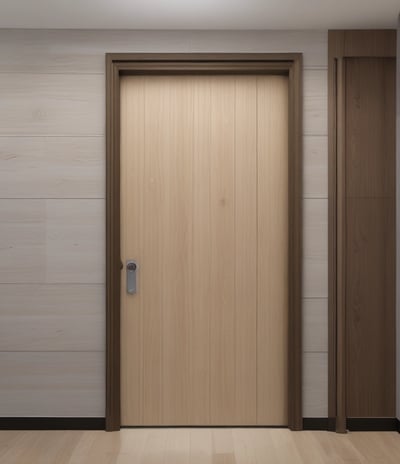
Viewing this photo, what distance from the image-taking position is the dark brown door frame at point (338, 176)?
382cm

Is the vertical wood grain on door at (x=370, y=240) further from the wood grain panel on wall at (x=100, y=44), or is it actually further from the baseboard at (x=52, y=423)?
the baseboard at (x=52, y=423)

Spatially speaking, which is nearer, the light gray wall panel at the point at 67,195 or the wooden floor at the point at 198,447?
the wooden floor at the point at 198,447

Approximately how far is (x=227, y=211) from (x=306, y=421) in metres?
1.32

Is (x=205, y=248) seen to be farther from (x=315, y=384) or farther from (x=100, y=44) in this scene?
(x=100, y=44)

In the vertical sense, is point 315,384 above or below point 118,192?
below

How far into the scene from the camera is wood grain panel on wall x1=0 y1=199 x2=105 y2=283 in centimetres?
385

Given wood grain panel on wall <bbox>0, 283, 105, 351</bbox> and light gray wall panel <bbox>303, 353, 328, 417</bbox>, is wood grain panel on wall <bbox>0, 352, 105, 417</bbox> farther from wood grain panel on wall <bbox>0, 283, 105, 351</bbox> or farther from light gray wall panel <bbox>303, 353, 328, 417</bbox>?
light gray wall panel <bbox>303, 353, 328, 417</bbox>

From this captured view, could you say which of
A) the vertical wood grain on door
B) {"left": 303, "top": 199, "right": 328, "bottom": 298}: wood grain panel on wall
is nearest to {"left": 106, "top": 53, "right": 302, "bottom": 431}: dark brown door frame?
{"left": 303, "top": 199, "right": 328, "bottom": 298}: wood grain panel on wall

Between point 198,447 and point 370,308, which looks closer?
point 198,447

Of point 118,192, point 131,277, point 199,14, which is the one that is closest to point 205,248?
point 131,277

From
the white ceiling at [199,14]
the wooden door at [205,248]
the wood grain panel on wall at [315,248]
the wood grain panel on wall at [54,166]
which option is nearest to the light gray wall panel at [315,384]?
the wooden door at [205,248]

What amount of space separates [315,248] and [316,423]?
103cm

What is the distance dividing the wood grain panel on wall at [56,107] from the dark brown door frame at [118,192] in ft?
0.30

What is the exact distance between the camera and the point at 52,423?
384 cm
